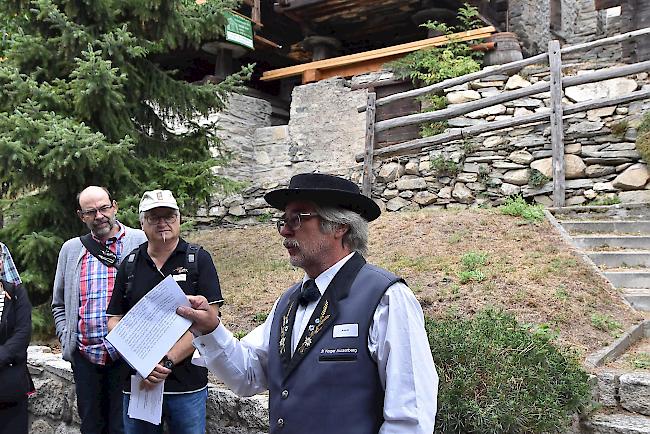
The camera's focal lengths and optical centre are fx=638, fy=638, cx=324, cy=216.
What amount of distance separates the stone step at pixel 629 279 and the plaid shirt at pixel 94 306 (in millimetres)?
4583

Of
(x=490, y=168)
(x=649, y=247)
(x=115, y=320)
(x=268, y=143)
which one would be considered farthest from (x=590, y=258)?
(x=268, y=143)

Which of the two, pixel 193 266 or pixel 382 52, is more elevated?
pixel 382 52

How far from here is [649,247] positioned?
6.72 meters

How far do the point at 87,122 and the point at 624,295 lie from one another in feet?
17.2

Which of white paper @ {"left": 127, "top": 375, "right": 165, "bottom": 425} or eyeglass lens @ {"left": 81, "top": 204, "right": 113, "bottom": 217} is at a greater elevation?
eyeglass lens @ {"left": 81, "top": 204, "right": 113, "bottom": 217}

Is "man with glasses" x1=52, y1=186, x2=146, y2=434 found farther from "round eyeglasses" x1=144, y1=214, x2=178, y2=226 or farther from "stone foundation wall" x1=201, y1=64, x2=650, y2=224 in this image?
"stone foundation wall" x1=201, y1=64, x2=650, y2=224

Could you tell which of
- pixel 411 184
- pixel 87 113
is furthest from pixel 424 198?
pixel 87 113

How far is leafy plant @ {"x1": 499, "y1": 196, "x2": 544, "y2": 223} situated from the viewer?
7.64 m

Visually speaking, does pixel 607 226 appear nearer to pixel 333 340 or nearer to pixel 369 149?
pixel 369 149

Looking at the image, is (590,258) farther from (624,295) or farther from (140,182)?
(140,182)

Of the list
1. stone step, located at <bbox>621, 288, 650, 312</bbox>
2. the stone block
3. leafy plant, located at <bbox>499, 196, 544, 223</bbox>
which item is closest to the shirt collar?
the stone block

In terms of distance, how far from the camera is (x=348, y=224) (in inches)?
83.0

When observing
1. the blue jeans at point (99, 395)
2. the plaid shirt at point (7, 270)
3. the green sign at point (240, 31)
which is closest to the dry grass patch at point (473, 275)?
the blue jeans at point (99, 395)

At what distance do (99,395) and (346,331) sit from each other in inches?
84.7
